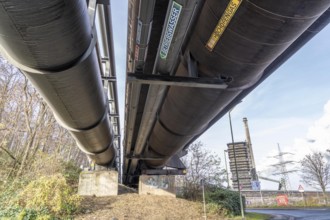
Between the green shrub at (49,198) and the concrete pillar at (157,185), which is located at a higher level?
the concrete pillar at (157,185)

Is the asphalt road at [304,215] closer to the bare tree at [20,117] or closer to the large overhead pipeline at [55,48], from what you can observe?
the bare tree at [20,117]

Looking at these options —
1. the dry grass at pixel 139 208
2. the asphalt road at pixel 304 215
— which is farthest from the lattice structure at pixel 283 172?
the dry grass at pixel 139 208

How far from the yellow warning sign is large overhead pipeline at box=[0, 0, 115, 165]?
5.29 ft

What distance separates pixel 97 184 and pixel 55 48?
439 inches

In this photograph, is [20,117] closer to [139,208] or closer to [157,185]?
[157,185]

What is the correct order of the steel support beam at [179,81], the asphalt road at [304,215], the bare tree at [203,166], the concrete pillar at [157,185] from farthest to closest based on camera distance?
the bare tree at [203,166] → the asphalt road at [304,215] → the concrete pillar at [157,185] → the steel support beam at [179,81]

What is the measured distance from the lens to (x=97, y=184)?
12.3 meters

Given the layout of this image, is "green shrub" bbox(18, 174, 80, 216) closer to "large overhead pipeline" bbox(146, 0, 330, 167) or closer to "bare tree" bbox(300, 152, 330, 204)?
"large overhead pipeline" bbox(146, 0, 330, 167)

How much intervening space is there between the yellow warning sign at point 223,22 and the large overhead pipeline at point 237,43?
1 cm

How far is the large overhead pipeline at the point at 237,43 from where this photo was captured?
2.62m

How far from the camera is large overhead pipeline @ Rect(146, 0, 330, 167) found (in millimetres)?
2625

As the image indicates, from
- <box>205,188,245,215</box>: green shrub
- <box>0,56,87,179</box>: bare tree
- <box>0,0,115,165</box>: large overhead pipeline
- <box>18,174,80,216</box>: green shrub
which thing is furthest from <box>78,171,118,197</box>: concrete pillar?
<box>0,0,115,165</box>: large overhead pipeline

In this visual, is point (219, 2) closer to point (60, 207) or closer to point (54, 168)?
point (60, 207)

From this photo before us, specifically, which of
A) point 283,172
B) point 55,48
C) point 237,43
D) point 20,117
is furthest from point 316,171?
point 55,48
